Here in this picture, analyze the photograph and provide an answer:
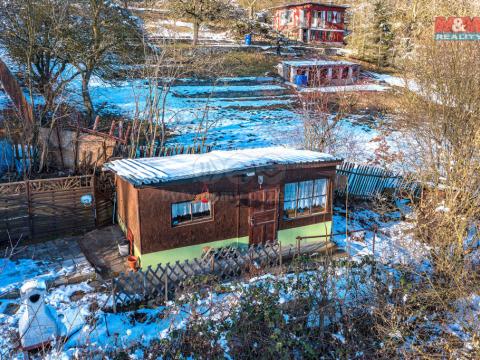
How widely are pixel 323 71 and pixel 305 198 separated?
27519mm

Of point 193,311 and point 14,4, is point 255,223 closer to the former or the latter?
point 193,311

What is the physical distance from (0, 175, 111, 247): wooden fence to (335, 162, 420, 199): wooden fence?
33.8ft

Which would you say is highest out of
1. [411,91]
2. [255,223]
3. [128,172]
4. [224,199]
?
[411,91]

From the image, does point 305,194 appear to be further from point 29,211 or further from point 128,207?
point 29,211

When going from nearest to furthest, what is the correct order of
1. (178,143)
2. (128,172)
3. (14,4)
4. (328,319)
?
(328,319) < (128,172) < (14,4) < (178,143)

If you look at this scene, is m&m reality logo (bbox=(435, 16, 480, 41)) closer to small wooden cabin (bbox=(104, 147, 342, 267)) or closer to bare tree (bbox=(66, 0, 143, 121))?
small wooden cabin (bbox=(104, 147, 342, 267))

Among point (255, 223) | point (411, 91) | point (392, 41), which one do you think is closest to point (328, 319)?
point (255, 223)

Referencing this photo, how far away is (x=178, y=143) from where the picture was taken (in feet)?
70.7

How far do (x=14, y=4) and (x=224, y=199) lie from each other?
15235 millimetres

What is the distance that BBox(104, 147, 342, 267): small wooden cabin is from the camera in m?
10.9

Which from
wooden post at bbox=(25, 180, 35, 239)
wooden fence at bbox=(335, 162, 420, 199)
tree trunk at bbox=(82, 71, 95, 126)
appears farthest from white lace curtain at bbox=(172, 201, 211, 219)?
tree trunk at bbox=(82, 71, 95, 126)

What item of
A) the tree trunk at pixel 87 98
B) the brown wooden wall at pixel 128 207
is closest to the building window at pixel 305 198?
the brown wooden wall at pixel 128 207

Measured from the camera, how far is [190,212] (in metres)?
11.5

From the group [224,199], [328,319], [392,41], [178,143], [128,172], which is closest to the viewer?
[328,319]
